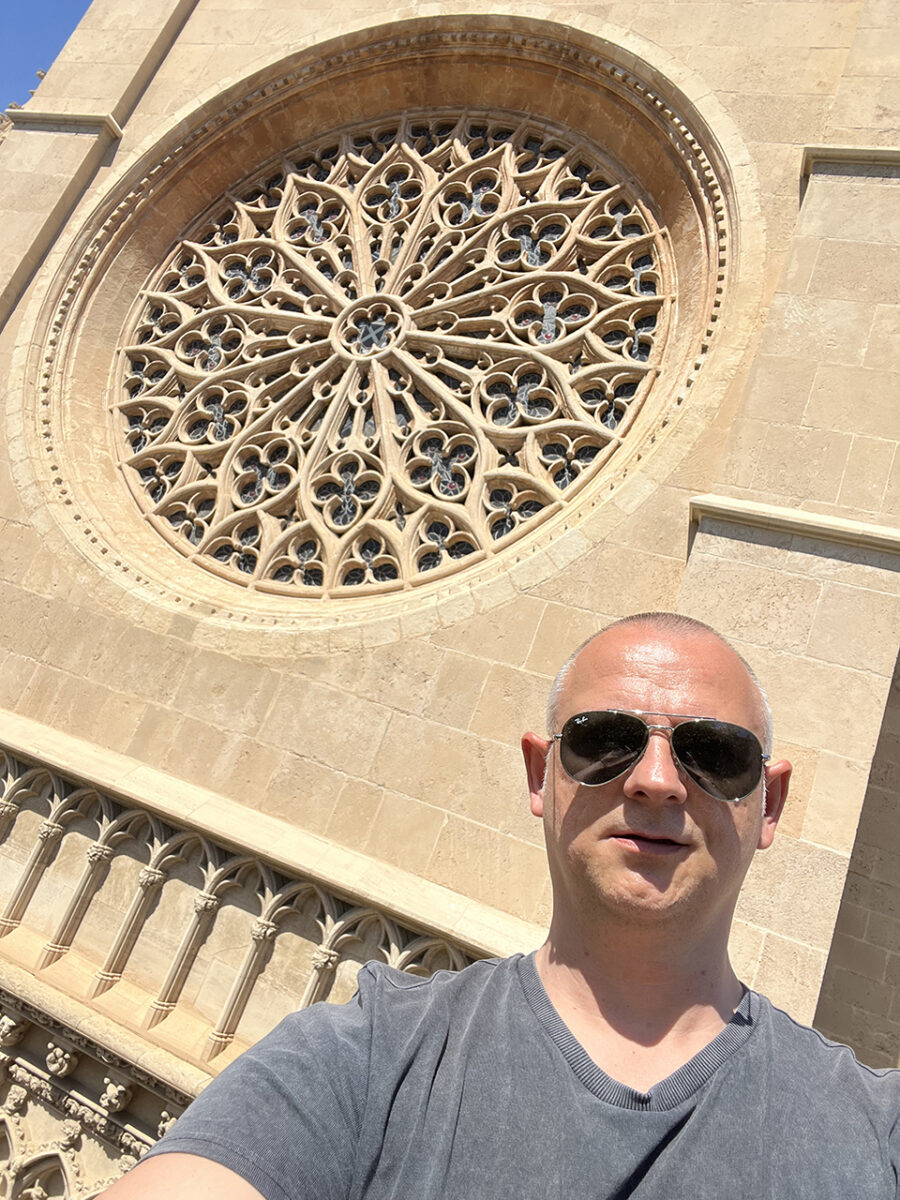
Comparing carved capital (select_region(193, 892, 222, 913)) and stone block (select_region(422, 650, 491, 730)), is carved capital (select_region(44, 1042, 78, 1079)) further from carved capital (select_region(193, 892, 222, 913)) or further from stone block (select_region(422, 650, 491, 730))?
stone block (select_region(422, 650, 491, 730))

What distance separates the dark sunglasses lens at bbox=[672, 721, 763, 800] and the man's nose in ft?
0.06

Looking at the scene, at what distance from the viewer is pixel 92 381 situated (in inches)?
253

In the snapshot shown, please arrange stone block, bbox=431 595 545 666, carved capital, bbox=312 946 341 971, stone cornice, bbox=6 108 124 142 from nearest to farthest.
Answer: carved capital, bbox=312 946 341 971
stone block, bbox=431 595 545 666
stone cornice, bbox=6 108 124 142

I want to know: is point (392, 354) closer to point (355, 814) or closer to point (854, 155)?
point (854, 155)

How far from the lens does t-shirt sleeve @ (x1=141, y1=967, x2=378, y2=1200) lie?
0.86 m

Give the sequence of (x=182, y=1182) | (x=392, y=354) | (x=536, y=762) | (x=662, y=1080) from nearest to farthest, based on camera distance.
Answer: (x=182, y=1182) < (x=662, y=1080) < (x=536, y=762) < (x=392, y=354)

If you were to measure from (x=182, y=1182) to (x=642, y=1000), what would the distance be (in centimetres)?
59

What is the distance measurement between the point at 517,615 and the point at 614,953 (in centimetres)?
322

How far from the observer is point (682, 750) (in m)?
1.09

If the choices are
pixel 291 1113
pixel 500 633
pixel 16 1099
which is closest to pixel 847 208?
pixel 500 633

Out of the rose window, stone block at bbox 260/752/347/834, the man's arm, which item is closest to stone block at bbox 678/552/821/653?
the rose window

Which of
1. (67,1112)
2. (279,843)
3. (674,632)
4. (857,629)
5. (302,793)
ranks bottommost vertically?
(67,1112)

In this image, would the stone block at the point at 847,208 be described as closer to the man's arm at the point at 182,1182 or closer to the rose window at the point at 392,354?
the rose window at the point at 392,354

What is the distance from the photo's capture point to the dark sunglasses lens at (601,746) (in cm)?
109
